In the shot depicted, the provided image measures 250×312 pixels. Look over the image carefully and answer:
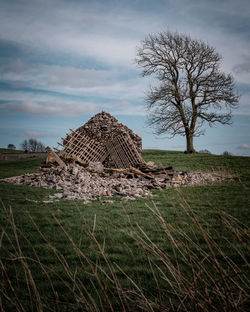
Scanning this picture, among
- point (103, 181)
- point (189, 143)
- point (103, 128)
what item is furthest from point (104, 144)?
point (189, 143)

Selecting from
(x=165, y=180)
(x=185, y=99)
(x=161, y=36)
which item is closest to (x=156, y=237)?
(x=165, y=180)

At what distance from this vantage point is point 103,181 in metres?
7.89

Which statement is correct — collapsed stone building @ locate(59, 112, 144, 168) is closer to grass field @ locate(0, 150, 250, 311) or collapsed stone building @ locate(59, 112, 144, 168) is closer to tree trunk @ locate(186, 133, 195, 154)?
grass field @ locate(0, 150, 250, 311)

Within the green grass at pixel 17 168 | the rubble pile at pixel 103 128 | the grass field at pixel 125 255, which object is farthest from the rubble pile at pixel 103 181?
the green grass at pixel 17 168

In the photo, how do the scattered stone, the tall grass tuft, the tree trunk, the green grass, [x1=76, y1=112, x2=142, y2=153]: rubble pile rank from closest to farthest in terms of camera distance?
the tall grass tuft
the scattered stone
the green grass
[x1=76, y1=112, x2=142, y2=153]: rubble pile
the tree trunk

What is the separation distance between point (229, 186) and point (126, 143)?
5465mm

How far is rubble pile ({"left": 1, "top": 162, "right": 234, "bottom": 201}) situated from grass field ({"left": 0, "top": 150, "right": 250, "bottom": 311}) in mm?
622

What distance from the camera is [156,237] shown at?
339 centimetres

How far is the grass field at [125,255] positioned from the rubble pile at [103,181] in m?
0.62

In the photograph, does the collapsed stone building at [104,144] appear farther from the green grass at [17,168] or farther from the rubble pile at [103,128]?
the green grass at [17,168]

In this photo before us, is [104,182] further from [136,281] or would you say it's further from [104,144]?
[136,281]

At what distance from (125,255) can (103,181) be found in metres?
5.14

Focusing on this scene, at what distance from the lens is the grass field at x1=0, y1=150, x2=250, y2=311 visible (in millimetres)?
1289

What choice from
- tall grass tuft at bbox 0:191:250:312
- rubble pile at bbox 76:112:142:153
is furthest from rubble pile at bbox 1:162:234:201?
rubble pile at bbox 76:112:142:153
